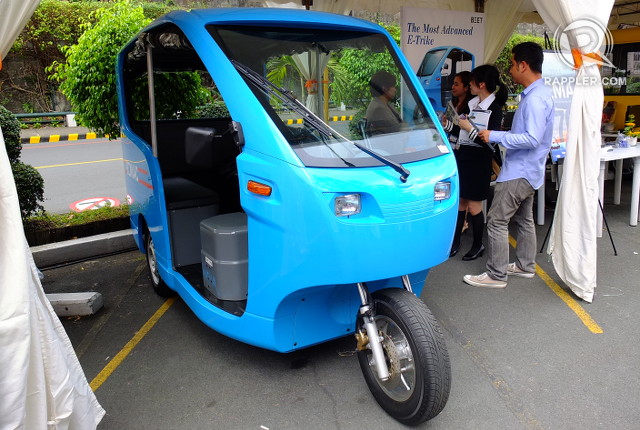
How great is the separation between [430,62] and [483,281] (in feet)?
10.7

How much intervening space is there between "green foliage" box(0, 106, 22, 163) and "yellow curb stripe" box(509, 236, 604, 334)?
514 centimetres

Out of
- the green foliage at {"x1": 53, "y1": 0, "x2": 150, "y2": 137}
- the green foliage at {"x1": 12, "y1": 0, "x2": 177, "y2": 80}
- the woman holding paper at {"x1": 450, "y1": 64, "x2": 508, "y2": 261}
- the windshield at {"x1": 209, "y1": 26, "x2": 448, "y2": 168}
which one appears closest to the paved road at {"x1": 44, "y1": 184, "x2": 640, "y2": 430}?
the woman holding paper at {"x1": 450, "y1": 64, "x2": 508, "y2": 261}

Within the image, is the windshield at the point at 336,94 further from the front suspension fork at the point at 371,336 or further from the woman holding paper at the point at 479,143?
the woman holding paper at the point at 479,143

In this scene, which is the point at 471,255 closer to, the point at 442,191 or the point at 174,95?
the point at 442,191

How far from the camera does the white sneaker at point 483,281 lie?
4340 millimetres

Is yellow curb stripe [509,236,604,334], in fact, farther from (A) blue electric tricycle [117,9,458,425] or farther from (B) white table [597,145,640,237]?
(A) blue electric tricycle [117,9,458,425]

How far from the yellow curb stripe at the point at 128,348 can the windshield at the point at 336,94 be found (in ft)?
6.37

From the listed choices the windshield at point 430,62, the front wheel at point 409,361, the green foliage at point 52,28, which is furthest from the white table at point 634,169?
the green foliage at point 52,28

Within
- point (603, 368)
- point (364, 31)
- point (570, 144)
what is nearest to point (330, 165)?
point (364, 31)

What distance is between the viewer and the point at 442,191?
8.79ft

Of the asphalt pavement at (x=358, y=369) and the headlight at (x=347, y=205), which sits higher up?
the headlight at (x=347, y=205)

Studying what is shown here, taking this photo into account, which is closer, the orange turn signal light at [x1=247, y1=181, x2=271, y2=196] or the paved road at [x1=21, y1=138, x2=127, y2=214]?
the orange turn signal light at [x1=247, y1=181, x2=271, y2=196]

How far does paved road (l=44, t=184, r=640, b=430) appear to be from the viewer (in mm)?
2721

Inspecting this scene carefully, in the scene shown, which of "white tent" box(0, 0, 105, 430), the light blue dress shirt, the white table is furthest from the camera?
the white table
